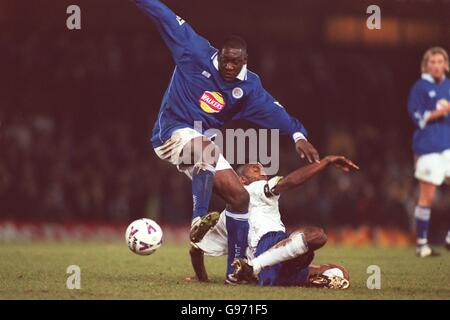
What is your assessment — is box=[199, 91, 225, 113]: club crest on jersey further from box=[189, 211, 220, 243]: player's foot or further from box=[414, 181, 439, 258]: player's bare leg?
box=[414, 181, 439, 258]: player's bare leg

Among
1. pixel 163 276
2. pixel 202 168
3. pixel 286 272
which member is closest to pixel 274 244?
pixel 286 272

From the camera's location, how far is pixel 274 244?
786 centimetres

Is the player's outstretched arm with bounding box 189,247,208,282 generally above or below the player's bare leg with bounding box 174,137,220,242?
below

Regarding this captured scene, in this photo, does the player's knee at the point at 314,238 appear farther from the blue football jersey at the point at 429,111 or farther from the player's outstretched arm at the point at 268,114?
the blue football jersey at the point at 429,111

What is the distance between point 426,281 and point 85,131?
11241mm

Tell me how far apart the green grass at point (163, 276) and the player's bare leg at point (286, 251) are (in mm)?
189

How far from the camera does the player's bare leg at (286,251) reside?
7414 mm

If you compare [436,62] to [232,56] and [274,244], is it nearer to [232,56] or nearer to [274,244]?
[232,56]

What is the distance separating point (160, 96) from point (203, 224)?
41.8 ft

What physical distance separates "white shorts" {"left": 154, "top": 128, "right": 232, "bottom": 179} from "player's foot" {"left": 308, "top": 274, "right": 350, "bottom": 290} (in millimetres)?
1257

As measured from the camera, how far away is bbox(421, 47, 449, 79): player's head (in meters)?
12.2

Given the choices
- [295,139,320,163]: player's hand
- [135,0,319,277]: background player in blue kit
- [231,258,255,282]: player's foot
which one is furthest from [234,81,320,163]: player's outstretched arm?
[231,258,255,282]: player's foot

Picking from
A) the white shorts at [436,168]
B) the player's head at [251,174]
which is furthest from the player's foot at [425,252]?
the player's head at [251,174]

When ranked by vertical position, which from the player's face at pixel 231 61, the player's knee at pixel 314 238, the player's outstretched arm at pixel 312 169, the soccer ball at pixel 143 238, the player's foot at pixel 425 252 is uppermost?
the player's face at pixel 231 61
